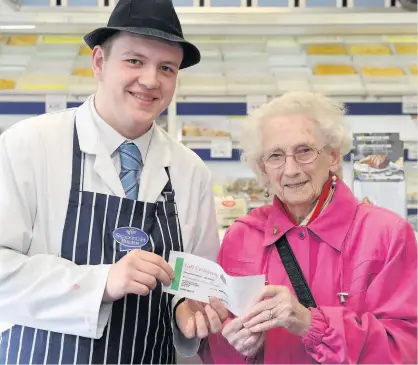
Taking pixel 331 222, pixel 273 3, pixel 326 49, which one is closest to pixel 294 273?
pixel 331 222

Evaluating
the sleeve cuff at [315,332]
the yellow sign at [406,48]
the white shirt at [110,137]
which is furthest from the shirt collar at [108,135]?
the yellow sign at [406,48]

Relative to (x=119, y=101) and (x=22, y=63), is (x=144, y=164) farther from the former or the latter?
(x=22, y=63)

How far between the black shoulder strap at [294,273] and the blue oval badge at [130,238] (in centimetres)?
51

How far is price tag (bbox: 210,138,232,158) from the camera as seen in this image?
354 centimetres

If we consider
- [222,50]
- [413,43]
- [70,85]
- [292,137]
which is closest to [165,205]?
[292,137]

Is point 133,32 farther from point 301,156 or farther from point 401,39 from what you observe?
point 401,39

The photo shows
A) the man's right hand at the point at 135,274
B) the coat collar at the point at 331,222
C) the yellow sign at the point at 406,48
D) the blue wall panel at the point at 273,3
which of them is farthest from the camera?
the yellow sign at the point at 406,48

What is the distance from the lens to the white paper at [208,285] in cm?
161

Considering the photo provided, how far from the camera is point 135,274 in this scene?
152cm

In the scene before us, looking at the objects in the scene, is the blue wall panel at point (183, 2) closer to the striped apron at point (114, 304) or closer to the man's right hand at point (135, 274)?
the striped apron at point (114, 304)

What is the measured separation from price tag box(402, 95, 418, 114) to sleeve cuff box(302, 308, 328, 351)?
231 centimetres

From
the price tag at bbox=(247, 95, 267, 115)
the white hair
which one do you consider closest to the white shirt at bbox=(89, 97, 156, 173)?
the white hair

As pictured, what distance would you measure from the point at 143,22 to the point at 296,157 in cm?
72

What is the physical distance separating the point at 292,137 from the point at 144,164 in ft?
1.79
